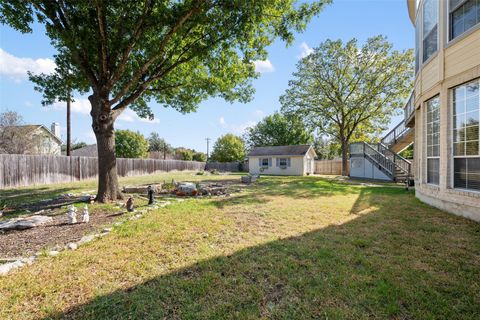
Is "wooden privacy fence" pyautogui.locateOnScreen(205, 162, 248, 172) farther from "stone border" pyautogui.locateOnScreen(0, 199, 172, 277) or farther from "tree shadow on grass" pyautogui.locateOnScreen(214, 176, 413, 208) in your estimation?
"stone border" pyautogui.locateOnScreen(0, 199, 172, 277)

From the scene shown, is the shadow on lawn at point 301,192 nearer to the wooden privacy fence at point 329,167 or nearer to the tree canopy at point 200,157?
the wooden privacy fence at point 329,167

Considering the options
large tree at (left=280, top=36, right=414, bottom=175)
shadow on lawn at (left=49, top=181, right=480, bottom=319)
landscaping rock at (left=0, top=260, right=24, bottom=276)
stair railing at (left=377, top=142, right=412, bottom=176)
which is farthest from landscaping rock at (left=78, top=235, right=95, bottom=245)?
large tree at (left=280, top=36, right=414, bottom=175)

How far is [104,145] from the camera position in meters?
7.07

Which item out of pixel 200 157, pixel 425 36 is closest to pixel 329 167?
pixel 425 36

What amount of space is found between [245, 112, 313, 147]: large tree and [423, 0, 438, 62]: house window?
27.3 m

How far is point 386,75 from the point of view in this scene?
61.9ft

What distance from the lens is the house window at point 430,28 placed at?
6.72 m

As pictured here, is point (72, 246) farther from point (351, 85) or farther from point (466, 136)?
point (351, 85)

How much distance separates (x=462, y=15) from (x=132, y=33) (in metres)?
8.62

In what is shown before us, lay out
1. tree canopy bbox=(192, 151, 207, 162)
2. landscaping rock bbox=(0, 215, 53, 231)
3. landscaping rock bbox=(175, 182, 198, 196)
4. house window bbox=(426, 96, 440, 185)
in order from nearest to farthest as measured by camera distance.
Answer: landscaping rock bbox=(0, 215, 53, 231) < house window bbox=(426, 96, 440, 185) < landscaping rock bbox=(175, 182, 198, 196) < tree canopy bbox=(192, 151, 207, 162)

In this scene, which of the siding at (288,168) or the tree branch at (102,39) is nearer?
the tree branch at (102,39)

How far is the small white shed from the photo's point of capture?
25516 millimetres

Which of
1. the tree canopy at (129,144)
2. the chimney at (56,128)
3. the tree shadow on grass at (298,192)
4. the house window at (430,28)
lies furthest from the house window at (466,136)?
the chimney at (56,128)

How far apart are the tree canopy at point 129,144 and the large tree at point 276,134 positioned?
63.1 ft
